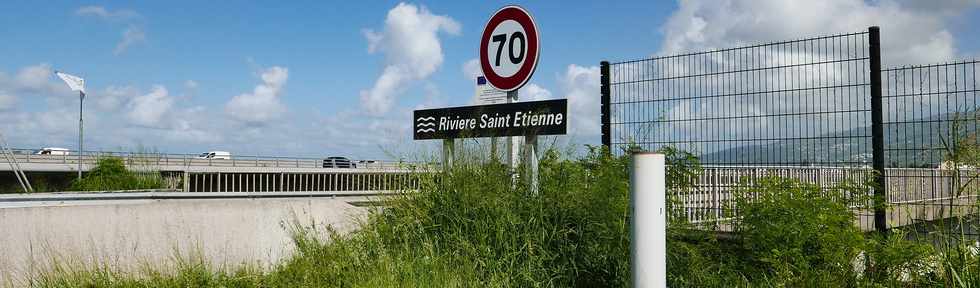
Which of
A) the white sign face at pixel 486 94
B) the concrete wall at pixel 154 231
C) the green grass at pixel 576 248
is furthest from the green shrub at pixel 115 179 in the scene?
the green grass at pixel 576 248

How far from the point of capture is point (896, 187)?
26.4 feet

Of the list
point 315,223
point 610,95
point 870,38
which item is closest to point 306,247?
point 315,223

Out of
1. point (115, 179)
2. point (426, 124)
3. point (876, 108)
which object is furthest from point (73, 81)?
point (876, 108)

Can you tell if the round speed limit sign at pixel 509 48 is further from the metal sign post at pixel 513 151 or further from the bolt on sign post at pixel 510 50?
the metal sign post at pixel 513 151

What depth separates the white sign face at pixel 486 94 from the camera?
8289 mm

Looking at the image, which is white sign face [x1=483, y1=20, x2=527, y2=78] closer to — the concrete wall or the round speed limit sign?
the round speed limit sign

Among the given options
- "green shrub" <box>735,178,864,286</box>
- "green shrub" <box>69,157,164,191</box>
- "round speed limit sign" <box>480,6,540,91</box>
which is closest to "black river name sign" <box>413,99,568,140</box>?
"round speed limit sign" <box>480,6,540,91</box>

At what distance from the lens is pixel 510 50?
828cm

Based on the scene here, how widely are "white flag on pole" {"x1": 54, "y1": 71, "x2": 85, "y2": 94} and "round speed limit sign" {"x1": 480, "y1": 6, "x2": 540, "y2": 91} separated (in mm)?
16600

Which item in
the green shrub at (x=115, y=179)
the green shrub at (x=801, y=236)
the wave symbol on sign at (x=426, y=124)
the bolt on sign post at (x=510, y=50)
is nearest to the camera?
the green shrub at (x=801, y=236)

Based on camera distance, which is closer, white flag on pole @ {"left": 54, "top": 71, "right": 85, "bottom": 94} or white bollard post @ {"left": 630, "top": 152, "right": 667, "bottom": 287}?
white bollard post @ {"left": 630, "top": 152, "right": 667, "bottom": 287}

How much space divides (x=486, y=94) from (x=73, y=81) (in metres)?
16.9

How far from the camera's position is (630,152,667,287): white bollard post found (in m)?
4.65

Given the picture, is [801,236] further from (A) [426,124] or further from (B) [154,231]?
(B) [154,231]
